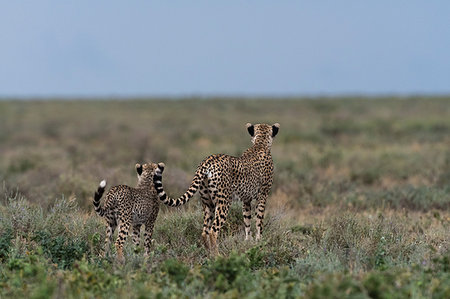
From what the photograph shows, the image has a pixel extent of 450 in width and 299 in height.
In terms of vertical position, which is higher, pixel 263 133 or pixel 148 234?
pixel 263 133

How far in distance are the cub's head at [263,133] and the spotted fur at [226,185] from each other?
0.02 meters

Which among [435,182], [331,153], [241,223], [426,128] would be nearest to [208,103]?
[426,128]

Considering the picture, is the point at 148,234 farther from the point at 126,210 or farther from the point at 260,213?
the point at 260,213

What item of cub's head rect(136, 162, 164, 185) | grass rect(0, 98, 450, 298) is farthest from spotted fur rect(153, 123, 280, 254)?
cub's head rect(136, 162, 164, 185)

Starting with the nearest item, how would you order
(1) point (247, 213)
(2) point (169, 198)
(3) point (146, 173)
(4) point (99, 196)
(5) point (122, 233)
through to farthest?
1. (4) point (99, 196)
2. (2) point (169, 198)
3. (5) point (122, 233)
4. (3) point (146, 173)
5. (1) point (247, 213)

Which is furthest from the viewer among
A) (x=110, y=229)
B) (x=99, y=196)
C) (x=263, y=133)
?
(x=263, y=133)

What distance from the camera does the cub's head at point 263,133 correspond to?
28.4 feet

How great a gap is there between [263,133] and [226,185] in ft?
4.53

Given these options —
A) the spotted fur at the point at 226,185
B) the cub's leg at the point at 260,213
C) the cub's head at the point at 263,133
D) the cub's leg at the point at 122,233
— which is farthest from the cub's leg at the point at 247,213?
the cub's leg at the point at 122,233

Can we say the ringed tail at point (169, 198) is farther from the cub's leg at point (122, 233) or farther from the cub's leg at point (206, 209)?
the cub's leg at point (122, 233)

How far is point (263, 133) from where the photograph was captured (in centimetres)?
874

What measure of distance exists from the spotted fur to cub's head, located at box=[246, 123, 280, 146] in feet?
0.05

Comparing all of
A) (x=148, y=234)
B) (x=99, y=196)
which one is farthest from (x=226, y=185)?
(x=99, y=196)

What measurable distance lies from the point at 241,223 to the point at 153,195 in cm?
159
